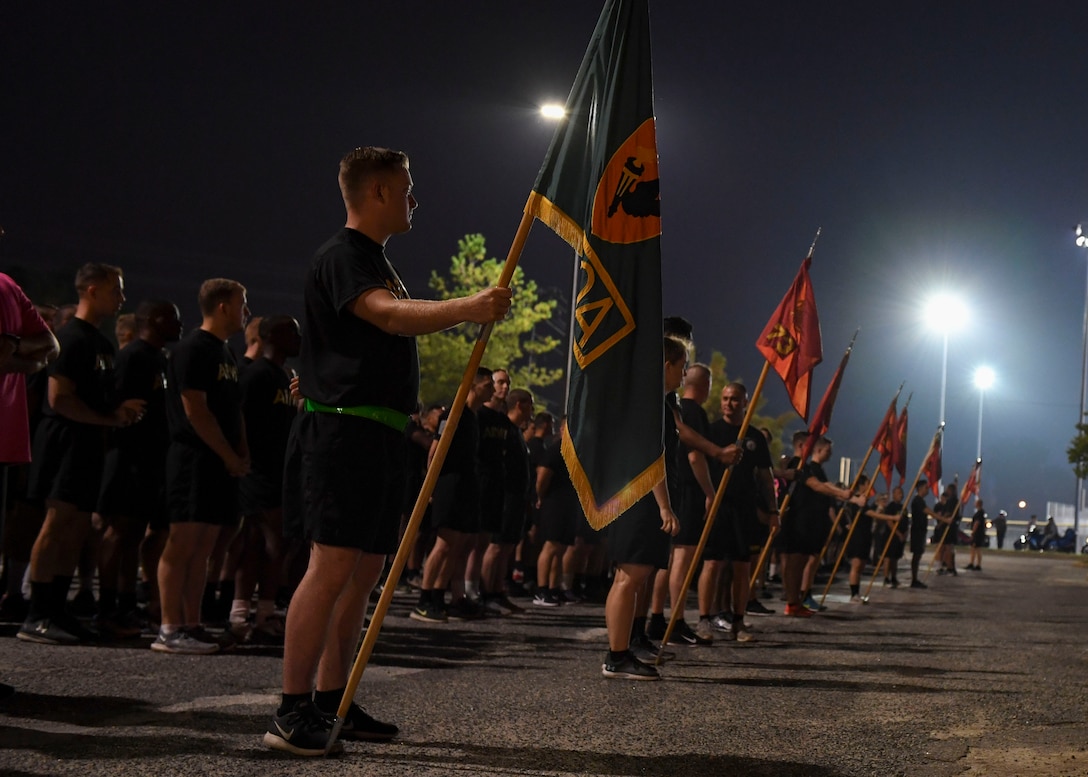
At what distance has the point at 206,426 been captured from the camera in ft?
25.0

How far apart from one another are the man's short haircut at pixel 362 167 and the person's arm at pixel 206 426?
9.85 feet

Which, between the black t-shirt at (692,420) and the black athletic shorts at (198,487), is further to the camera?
the black t-shirt at (692,420)

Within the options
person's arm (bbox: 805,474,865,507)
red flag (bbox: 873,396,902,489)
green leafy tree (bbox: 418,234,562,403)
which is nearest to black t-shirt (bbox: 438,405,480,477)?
person's arm (bbox: 805,474,865,507)

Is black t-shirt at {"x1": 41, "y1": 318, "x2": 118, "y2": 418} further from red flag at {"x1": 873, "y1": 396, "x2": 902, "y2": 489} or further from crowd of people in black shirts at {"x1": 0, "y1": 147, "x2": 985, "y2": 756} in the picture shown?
red flag at {"x1": 873, "y1": 396, "x2": 902, "y2": 489}

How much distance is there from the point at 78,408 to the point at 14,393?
2177mm

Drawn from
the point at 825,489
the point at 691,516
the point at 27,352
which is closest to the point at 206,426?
the point at 27,352

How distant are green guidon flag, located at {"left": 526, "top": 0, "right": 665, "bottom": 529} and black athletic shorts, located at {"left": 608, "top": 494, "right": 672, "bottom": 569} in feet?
7.01

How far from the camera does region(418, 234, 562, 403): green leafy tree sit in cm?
4656

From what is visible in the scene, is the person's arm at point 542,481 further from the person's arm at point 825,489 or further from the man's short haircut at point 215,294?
the man's short haircut at point 215,294

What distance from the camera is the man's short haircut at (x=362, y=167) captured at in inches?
198

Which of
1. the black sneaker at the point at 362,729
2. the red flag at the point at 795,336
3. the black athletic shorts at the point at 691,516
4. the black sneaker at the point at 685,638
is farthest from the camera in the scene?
the red flag at the point at 795,336

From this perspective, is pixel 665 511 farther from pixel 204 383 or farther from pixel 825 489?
pixel 825 489

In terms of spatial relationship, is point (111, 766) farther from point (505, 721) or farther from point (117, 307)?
point (117, 307)

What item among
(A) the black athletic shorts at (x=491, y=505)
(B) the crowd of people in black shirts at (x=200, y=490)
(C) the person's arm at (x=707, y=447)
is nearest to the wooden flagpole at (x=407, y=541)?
(B) the crowd of people in black shirts at (x=200, y=490)
